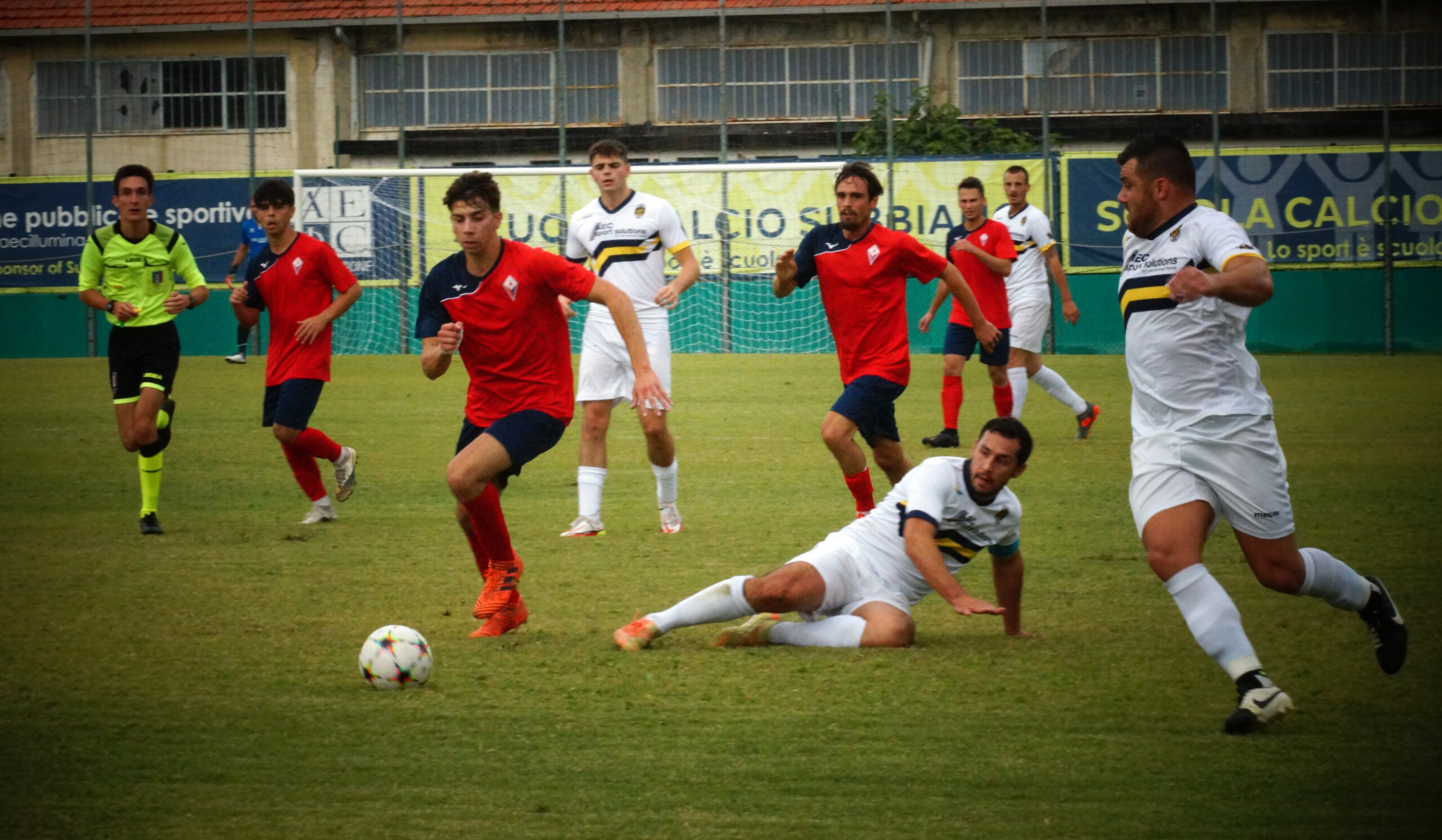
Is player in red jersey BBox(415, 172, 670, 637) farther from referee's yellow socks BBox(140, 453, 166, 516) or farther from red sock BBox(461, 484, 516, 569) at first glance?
referee's yellow socks BBox(140, 453, 166, 516)

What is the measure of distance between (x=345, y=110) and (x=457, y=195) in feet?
95.3

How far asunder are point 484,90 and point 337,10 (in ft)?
12.0

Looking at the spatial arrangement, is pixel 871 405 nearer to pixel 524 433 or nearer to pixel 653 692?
pixel 524 433

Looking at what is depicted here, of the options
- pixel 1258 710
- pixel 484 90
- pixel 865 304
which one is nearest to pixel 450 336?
pixel 865 304

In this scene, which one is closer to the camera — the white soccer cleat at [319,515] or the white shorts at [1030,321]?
the white soccer cleat at [319,515]

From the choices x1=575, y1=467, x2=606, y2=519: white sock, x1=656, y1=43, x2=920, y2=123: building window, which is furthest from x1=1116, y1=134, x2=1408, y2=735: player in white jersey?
x1=656, y1=43, x2=920, y2=123: building window

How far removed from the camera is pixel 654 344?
→ 906 cm

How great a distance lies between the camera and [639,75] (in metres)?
32.8

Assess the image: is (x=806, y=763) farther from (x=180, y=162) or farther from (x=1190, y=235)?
(x=180, y=162)

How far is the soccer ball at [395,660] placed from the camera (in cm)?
503

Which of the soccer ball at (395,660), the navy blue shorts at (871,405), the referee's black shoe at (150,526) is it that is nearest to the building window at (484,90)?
the referee's black shoe at (150,526)

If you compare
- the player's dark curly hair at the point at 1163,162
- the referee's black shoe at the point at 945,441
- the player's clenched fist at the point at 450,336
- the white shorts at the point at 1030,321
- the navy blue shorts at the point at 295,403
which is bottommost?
the referee's black shoe at the point at 945,441

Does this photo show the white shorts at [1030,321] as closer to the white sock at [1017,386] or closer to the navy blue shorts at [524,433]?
the white sock at [1017,386]

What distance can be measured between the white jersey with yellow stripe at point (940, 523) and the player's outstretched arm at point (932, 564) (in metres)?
0.04
